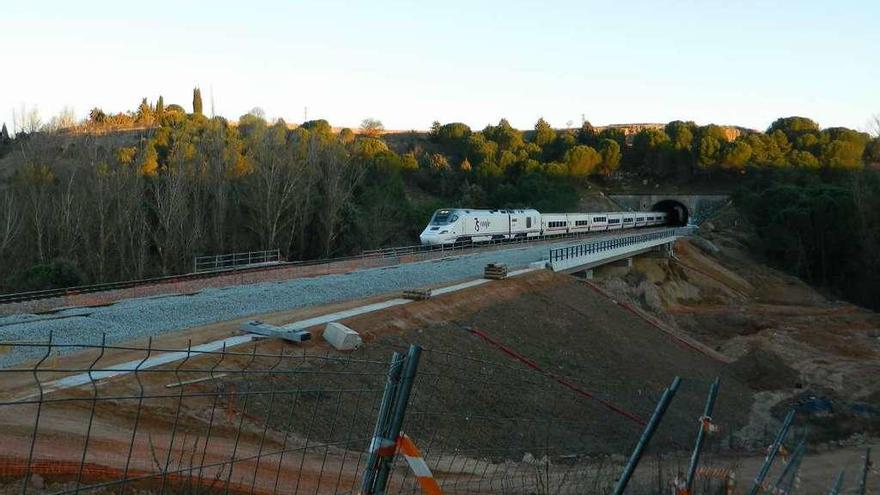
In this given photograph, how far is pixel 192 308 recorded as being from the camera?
2052 cm

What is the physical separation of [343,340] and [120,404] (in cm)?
611

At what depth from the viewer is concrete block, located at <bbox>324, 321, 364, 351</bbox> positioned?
16375 millimetres

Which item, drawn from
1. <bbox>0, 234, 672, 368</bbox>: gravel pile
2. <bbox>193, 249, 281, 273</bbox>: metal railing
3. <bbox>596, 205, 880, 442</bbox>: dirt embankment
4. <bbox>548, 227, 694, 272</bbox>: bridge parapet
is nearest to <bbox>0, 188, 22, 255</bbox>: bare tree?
<bbox>193, 249, 281, 273</bbox>: metal railing

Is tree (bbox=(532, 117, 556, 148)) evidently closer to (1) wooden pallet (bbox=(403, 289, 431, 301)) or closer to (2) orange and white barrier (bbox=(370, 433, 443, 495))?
(1) wooden pallet (bbox=(403, 289, 431, 301))

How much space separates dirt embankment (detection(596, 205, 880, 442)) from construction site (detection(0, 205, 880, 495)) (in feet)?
0.68

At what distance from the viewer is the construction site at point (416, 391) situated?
27.3 feet

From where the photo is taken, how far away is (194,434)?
35.1ft

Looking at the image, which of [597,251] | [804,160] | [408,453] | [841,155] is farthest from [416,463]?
[841,155]

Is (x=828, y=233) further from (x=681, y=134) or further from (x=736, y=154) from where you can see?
(x=681, y=134)

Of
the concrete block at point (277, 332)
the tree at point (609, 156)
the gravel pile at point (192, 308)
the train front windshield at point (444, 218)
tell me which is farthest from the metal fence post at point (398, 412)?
the tree at point (609, 156)

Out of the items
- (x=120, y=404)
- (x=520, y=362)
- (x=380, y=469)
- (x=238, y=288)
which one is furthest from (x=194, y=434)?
(x=238, y=288)

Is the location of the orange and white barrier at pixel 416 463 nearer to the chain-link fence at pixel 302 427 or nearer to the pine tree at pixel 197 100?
the chain-link fence at pixel 302 427

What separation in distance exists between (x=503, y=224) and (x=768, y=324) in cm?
1909

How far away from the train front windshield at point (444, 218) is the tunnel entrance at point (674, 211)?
5981cm
